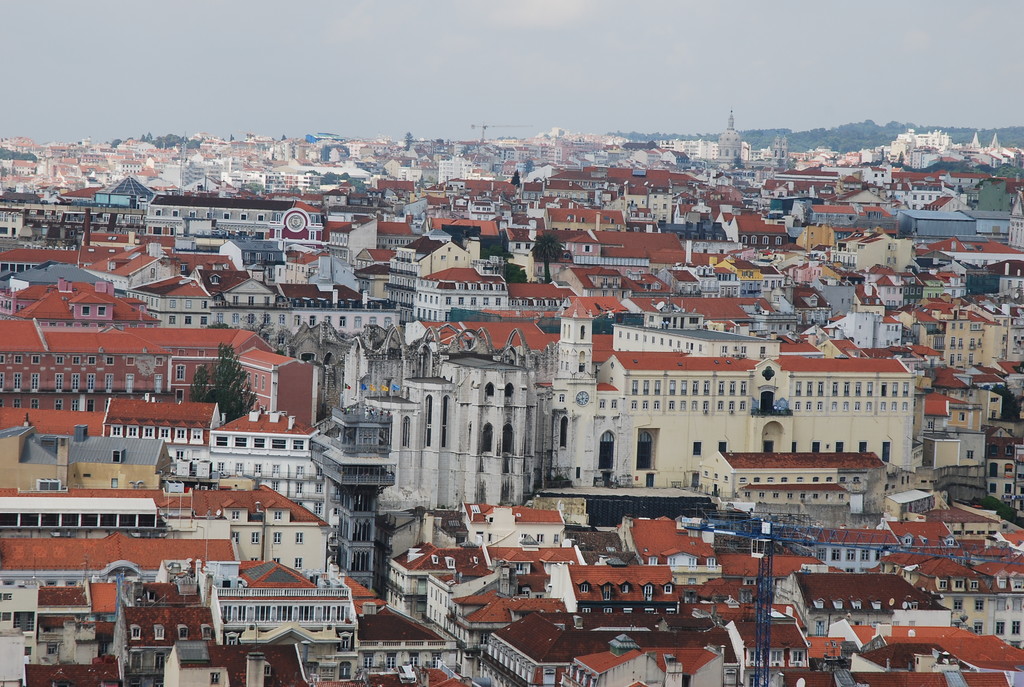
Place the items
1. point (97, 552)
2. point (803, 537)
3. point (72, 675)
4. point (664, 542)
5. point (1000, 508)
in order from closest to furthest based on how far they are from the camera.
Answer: point (72, 675) < point (97, 552) < point (664, 542) < point (803, 537) < point (1000, 508)

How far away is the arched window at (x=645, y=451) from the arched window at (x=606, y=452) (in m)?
1.26

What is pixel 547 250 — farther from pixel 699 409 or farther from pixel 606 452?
pixel 606 452

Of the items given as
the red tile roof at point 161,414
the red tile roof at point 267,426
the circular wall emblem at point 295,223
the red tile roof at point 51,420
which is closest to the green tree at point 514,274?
the circular wall emblem at point 295,223

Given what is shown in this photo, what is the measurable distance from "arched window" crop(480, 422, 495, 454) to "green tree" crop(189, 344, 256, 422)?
1122 cm

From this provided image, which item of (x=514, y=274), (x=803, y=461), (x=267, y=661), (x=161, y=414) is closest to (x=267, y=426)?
(x=161, y=414)

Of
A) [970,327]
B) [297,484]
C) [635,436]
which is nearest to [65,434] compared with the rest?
[297,484]

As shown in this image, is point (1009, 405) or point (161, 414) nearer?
point (161, 414)

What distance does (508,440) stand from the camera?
288ft

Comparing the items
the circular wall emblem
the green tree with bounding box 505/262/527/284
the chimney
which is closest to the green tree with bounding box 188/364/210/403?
the green tree with bounding box 505/262/527/284

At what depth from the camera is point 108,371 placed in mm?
96750

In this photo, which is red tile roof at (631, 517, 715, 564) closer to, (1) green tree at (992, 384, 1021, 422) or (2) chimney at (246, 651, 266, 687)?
(2) chimney at (246, 651, 266, 687)

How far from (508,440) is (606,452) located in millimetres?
5856

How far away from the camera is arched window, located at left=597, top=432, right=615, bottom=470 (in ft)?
302

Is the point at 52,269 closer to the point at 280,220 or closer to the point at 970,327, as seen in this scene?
the point at 280,220
